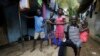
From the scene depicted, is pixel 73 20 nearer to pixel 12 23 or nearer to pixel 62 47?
pixel 62 47

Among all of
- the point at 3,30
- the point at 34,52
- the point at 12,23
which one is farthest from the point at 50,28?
the point at 3,30

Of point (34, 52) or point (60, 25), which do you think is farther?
point (60, 25)

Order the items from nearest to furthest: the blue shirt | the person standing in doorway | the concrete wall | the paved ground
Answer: the paved ground → the person standing in doorway → the blue shirt → the concrete wall

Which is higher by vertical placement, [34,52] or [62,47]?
[62,47]

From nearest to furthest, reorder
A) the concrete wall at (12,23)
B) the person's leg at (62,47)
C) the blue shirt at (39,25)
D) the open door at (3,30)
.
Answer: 1. the person's leg at (62,47)
2. the blue shirt at (39,25)
3. the open door at (3,30)
4. the concrete wall at (12,23)

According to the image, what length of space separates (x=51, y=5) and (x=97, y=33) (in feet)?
10.8

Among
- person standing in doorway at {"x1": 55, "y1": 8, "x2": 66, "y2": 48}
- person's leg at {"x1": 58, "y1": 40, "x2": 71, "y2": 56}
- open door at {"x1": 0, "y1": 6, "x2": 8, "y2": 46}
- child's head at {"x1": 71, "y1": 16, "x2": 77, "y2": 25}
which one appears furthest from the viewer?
open door at {"x1": 0, "y1": 6, "x2": 8, "y2": 46}

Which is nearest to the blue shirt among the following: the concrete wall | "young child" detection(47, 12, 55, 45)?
"young child" detection(47, 12, 55, 45)

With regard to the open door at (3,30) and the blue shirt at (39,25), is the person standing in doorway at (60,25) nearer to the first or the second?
the blue shirt at (39,25)

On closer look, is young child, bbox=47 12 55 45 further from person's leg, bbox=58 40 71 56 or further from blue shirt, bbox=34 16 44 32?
person's leg, bbox=58 40 71 56

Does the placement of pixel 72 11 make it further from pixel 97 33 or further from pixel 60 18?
pixel 97 33

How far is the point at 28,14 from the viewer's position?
1141 cm

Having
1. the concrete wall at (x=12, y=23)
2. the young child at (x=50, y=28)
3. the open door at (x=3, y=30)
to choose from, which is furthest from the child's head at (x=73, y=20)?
the concrete wall at (x=12, y=23)

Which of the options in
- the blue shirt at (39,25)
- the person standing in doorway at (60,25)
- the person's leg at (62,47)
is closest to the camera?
the person's leg at (62,47)
